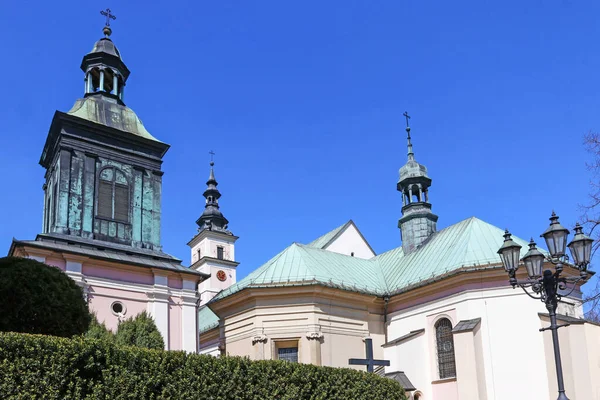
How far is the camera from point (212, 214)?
212ft

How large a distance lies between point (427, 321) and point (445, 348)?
1359 millimetres

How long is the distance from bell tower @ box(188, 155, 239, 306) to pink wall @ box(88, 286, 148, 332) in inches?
1279

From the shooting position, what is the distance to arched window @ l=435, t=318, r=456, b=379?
24352 mm

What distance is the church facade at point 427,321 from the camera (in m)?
22.7

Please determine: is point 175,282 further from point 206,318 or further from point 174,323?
point 206,318

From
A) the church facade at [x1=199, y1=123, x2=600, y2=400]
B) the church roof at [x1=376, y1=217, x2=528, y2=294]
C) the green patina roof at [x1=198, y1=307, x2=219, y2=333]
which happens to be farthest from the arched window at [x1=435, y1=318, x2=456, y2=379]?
the green patina roof at [x1=198, y1=307, x2=219, y2=333]

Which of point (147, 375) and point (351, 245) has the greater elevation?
point (351, 245)

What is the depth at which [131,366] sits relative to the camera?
1268 centimetres

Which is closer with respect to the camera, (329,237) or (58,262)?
(58,262)

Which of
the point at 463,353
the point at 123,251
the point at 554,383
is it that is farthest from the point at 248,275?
the point at 554,383

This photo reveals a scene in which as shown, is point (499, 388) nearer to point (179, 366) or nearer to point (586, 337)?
point (586, 337)

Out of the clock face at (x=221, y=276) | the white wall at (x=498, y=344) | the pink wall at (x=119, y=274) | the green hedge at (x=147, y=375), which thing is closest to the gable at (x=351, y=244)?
the white wall at (x=498, y=344)

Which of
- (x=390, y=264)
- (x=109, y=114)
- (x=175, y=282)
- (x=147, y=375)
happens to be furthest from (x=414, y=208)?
(x=147, y=375)

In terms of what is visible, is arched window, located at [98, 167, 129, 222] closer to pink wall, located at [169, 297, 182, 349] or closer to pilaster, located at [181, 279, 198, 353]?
pilaster, located at [181, 279, 198, 353]
